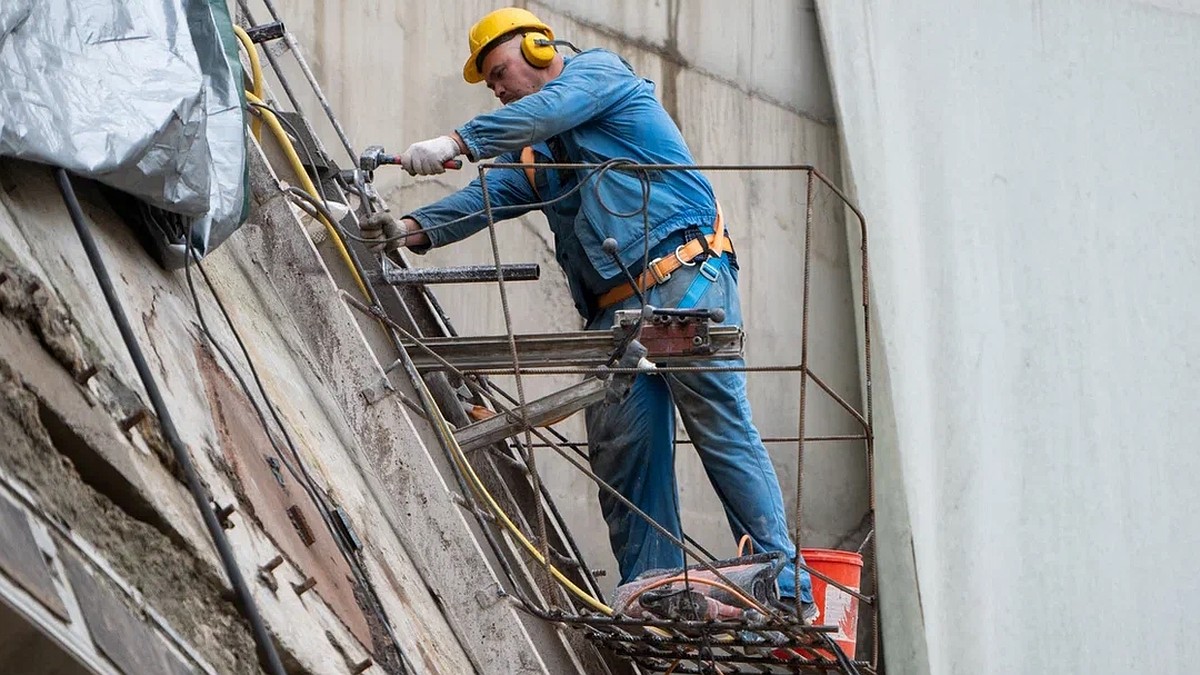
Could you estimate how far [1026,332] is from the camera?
7.32 m

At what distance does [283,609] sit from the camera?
3068 millimetres

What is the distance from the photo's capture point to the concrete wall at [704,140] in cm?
686

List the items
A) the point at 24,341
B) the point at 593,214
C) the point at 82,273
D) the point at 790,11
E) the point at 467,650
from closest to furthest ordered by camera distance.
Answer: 1. the point at 24,341
2. the point at 82,273
3. the point at 467,650
4. the point at 593,214
5. the point at 790,11

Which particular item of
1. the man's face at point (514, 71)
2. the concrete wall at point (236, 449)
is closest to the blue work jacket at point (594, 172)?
the man's face at point (514, 71)

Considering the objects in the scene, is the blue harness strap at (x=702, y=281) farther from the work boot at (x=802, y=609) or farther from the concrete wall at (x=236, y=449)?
the concrete wall at (x=236, y=449)

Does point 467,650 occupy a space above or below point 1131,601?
above

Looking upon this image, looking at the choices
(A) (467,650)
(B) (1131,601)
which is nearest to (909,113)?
(B) (1131,601)

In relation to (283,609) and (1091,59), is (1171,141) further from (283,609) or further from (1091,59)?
(283,609)

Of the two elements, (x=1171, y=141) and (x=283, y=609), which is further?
(x=1171, y=141)

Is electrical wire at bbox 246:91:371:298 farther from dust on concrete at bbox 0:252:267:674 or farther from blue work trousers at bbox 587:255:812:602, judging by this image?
dust on concrete at bbox 0:252:267:674

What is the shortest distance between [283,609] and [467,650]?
1123 mm

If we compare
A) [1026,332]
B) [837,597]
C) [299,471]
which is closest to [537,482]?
[299,471]

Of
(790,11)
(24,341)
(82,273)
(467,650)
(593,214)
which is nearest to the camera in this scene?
(24,341)

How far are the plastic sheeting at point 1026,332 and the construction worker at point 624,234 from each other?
5.78 ft
